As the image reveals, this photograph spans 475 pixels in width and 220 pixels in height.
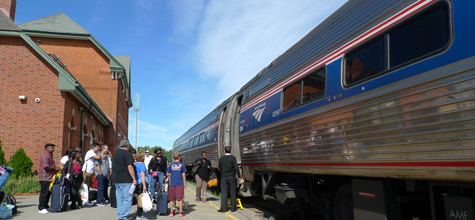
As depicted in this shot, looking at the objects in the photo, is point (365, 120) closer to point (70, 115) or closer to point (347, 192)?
point (347, 192)

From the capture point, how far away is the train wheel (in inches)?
201

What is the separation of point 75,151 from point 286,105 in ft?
18.6

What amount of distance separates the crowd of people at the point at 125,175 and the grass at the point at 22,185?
306 cm

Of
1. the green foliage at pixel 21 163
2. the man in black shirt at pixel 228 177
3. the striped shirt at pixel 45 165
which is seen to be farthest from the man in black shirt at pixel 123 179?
the green foliage at pixel 21 163

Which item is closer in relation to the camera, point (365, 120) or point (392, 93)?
point (392, 93)

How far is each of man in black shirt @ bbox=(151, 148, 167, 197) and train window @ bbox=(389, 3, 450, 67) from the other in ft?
23.2

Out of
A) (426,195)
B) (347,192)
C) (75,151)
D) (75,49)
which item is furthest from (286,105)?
(75,49)

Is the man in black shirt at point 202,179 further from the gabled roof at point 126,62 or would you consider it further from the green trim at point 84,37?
the gabled roof at point 126,62

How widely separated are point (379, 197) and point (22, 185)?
12076mm

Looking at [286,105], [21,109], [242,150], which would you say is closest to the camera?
[286,105]

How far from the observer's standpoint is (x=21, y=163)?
13.1 meters

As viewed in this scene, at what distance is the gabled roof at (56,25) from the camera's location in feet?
77.0

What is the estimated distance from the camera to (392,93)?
3.69 meters

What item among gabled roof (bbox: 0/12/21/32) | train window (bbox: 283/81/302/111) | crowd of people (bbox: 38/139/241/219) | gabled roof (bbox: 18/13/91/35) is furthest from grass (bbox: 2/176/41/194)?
gabled roof (bbox: 18/13/91/35)
